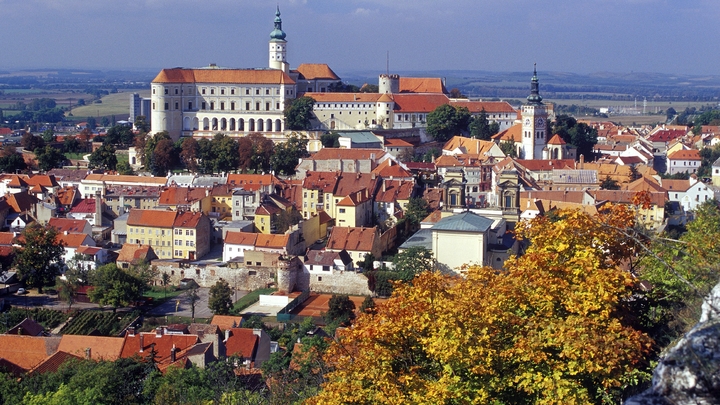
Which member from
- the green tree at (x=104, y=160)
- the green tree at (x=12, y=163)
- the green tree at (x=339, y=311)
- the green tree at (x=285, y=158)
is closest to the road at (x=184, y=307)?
the green tree at (x=339, y=311)

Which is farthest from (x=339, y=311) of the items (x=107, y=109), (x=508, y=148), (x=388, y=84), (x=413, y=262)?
(x=107, y=109)

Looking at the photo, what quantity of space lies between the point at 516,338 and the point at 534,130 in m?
42.2

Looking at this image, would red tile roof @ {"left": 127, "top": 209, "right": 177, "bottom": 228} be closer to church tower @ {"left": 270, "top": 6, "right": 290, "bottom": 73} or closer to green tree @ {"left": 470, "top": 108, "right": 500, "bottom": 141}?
green tree @ {"left": 470, "top": 108, "right": 500, "bottom": 141}

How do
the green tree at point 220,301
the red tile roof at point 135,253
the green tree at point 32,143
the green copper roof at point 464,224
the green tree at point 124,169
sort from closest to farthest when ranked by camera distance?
the green tree at point 220,301
the green copper roof at point 464,224
the red tile roof at point 135,253
the green tree at point 124,169
the green tree at point 32,143

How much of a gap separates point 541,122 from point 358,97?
39.9ft

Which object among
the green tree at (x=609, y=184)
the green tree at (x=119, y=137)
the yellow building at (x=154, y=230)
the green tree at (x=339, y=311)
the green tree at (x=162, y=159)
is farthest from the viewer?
the green tree at (x=119, y=137)

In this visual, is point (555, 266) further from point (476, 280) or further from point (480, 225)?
point (480, 225)

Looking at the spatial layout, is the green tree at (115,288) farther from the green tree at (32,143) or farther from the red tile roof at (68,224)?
the green tree at (32,143)

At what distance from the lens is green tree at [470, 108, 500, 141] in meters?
54.6

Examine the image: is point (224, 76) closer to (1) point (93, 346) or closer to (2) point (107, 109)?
(1) point (93, 346)

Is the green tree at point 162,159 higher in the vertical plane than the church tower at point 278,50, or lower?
lower

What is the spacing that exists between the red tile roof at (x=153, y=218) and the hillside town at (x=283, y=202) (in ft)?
0.18

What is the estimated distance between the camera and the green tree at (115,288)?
95.5 feet

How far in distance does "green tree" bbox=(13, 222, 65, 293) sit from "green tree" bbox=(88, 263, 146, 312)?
2.75 meters
